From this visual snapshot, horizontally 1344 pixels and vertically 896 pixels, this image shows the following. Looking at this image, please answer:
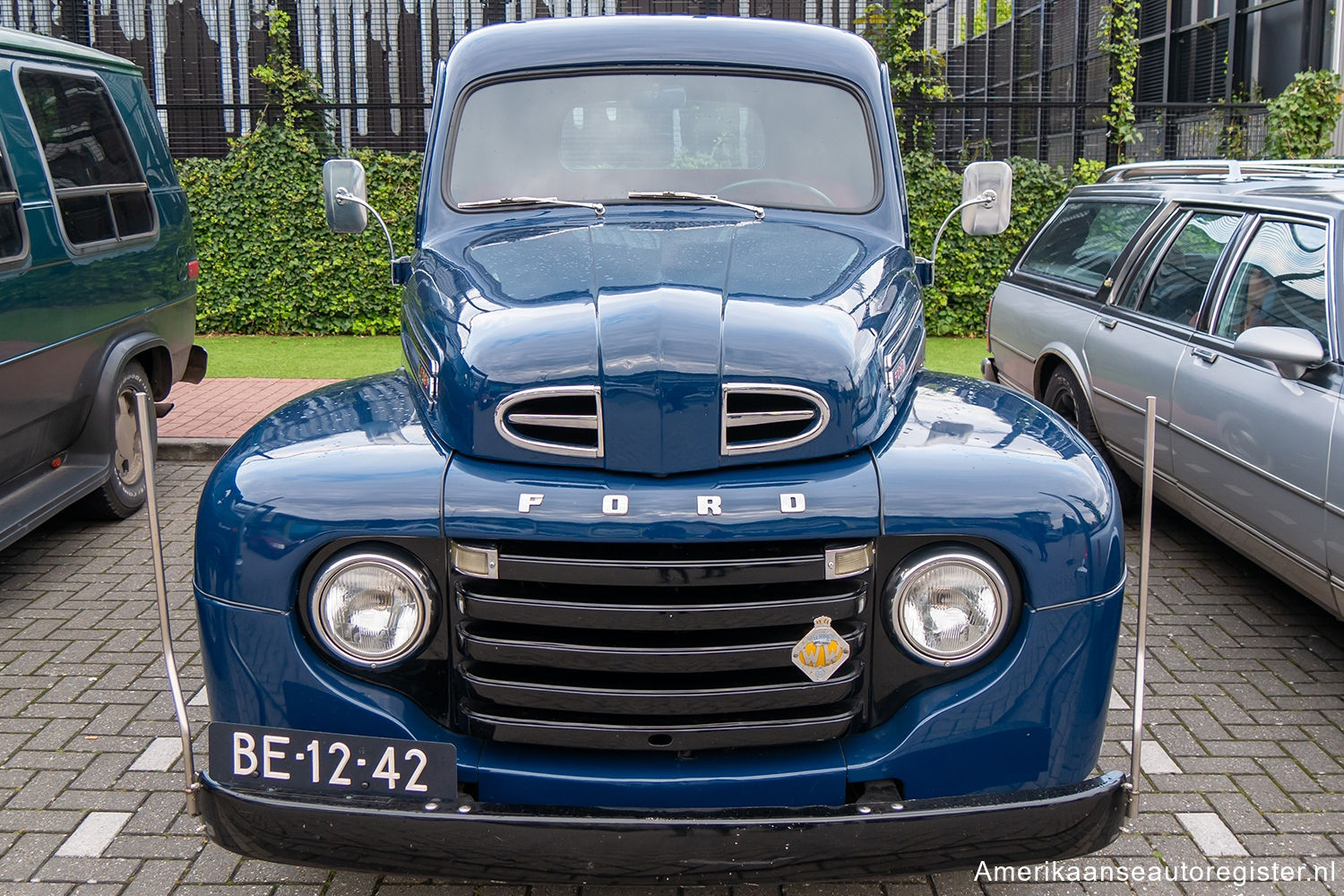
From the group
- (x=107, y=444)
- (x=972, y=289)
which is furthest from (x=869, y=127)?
(x=972, y=289)

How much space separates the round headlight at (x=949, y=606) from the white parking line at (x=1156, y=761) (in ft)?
5.23

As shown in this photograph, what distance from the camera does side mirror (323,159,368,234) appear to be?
4410mm

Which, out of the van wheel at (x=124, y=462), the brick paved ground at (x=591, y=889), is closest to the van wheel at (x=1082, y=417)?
the brick paved ground at (x=591, y=889)

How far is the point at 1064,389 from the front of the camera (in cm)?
651

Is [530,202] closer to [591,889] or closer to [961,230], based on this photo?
[591,889]

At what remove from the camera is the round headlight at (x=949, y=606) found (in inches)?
98.9

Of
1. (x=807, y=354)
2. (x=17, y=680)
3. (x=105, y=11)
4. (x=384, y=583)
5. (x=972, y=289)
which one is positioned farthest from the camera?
(x=105, y=11)

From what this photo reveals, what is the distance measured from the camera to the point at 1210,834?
336 cm

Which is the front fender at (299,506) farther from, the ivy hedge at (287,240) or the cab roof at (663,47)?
the ivy hedge at (287,240)

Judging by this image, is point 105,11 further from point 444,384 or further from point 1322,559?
point 1322,559

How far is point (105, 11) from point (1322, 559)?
1315 centimetres

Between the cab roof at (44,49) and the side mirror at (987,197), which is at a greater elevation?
the cab roof at (44,49)

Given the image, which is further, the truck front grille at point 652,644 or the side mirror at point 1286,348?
the side mirror at point 1286,348

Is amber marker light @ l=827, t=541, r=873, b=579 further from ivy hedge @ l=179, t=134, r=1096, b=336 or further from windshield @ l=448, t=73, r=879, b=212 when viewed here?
ivy hedge @ l=179, t=134, r=1096, b=336
